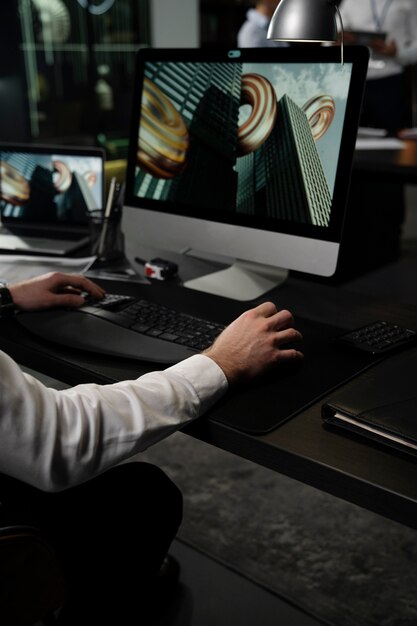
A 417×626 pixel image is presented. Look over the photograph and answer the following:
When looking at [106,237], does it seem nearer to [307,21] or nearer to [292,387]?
[307,21]

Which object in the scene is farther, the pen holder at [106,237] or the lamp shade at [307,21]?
the pen holder at [106,237]

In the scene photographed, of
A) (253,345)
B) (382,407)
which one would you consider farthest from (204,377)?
(382,407)

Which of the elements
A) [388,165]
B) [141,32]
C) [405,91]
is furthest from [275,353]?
[141,32]

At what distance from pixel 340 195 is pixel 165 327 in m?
0.42

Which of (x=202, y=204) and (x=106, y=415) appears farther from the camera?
(x=202, y=204)

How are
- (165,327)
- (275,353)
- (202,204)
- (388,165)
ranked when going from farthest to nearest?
1. (388,165)
2. (202,204)
3. (165,327)
4. (275,353)

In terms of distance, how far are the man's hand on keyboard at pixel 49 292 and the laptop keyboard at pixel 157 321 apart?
0.09 ft

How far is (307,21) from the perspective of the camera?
1.27m

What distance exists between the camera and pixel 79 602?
127 cm

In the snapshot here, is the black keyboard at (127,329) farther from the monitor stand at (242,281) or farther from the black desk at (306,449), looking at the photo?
the monitor stand at (242,281)

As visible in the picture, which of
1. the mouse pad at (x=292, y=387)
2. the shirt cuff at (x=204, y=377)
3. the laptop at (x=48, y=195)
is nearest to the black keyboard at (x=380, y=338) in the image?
the mouse pad at (x=292, y=387)

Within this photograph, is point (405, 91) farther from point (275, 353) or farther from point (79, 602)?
point (79, 602)

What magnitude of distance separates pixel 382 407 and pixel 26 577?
0.51m

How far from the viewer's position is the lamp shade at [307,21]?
1.27 meters
